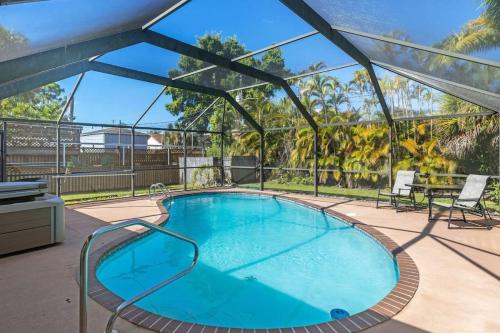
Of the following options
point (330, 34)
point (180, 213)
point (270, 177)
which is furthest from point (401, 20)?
point (270, 177)

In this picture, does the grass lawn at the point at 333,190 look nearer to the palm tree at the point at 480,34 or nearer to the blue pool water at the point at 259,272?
the blue pool water at the point at 259,272

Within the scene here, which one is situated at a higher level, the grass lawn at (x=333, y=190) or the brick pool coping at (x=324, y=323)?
the grass lawn at (x=333, y=190)

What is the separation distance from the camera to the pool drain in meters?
3.40

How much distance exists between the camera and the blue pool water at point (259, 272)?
3.61 meters

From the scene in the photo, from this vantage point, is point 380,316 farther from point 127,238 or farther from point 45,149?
point 45,149

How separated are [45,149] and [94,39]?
7.11 metres

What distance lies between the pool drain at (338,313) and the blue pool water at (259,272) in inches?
1.0

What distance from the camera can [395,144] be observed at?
431 inches

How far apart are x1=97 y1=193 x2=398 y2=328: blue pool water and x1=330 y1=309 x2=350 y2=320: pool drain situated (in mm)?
25

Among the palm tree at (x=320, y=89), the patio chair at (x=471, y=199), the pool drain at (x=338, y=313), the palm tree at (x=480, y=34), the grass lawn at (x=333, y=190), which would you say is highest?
the palm tree at (x=320, y=89)

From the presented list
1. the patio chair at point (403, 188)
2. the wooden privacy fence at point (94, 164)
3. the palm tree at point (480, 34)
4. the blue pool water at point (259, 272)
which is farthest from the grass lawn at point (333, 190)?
the palm tree at point (480, 34)

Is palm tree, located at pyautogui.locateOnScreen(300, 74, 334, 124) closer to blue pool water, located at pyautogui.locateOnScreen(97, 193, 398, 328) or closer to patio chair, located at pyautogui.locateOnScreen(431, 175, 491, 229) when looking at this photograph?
blue pool water, located at pyautogui.locateOnScreen(97, 193, 398, 328)

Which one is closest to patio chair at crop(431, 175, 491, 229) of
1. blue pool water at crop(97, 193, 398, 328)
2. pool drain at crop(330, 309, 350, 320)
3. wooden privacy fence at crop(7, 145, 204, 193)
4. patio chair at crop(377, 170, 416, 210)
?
patio chair at crop(377, 170, 416, 210)

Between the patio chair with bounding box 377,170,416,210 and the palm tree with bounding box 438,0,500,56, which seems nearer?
the palm tree with bounding box 438,0,500,56
